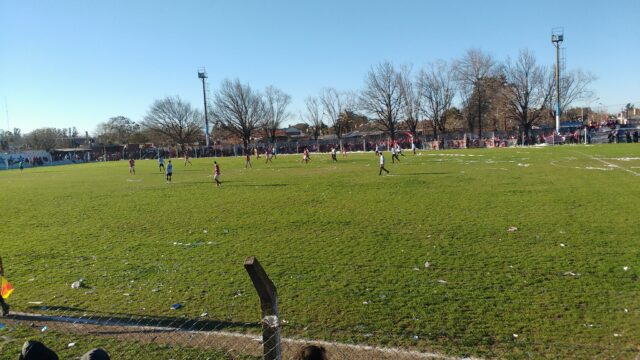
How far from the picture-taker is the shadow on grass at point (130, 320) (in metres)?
5.78

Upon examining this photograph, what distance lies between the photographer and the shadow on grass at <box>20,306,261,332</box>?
5.78 meters

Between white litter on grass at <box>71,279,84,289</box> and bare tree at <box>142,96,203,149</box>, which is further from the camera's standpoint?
bare tree at <box>142,96,203,149</box>

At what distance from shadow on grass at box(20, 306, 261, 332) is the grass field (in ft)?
0.30

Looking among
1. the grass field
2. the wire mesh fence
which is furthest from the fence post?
the grass field

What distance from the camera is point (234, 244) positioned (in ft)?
32.9

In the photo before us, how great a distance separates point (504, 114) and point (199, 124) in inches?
2500

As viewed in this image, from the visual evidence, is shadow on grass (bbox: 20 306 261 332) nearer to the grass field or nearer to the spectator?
the grass field

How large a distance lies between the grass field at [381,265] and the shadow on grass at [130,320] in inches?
3.6

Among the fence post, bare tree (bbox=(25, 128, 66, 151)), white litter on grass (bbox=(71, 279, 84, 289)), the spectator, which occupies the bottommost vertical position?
white litter on grass (bbox=(71, 279, 84, 289))

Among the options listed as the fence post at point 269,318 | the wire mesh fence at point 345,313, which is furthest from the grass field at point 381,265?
the fence post at point 269,318

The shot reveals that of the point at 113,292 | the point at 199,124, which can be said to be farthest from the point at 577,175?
the point at 199,124

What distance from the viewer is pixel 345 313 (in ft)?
19.5

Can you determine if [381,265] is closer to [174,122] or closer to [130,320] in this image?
[130,320]

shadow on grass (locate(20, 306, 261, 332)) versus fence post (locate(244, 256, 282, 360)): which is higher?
fence post (locate(244, 256, 282, 360))
